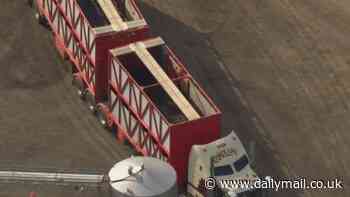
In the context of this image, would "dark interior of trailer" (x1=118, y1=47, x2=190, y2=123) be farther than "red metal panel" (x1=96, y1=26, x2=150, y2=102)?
No

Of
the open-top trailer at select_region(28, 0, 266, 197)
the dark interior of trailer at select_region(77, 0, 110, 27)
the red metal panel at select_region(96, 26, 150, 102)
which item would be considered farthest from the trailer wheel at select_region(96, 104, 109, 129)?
the dark interior of trailer at select_region(77, 0, 110, 27)

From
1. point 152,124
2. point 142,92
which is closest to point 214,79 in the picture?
point 142,92

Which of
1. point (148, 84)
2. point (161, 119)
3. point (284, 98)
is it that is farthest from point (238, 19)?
point (161, 119)

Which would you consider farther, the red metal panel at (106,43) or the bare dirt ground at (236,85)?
the red metal panel at (106,43)

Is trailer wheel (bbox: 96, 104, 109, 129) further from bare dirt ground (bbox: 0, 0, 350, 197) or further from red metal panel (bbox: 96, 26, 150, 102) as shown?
red metal panel (bbox: 96, 26, 150, 102)

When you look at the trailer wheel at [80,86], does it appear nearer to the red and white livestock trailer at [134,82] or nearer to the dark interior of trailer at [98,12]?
the red and white livestock trailer at [134,82]

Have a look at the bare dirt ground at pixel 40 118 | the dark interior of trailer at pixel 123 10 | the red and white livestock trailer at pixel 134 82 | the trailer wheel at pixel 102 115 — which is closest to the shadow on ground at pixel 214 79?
the red and white livestock trailer at pixel 134 82

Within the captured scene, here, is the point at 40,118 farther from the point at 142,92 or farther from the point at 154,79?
the point at 142,92

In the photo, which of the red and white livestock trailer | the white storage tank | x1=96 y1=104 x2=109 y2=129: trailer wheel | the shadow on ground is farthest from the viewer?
x1=96 y1=104 x2=109 y2=129: trailer wheel
